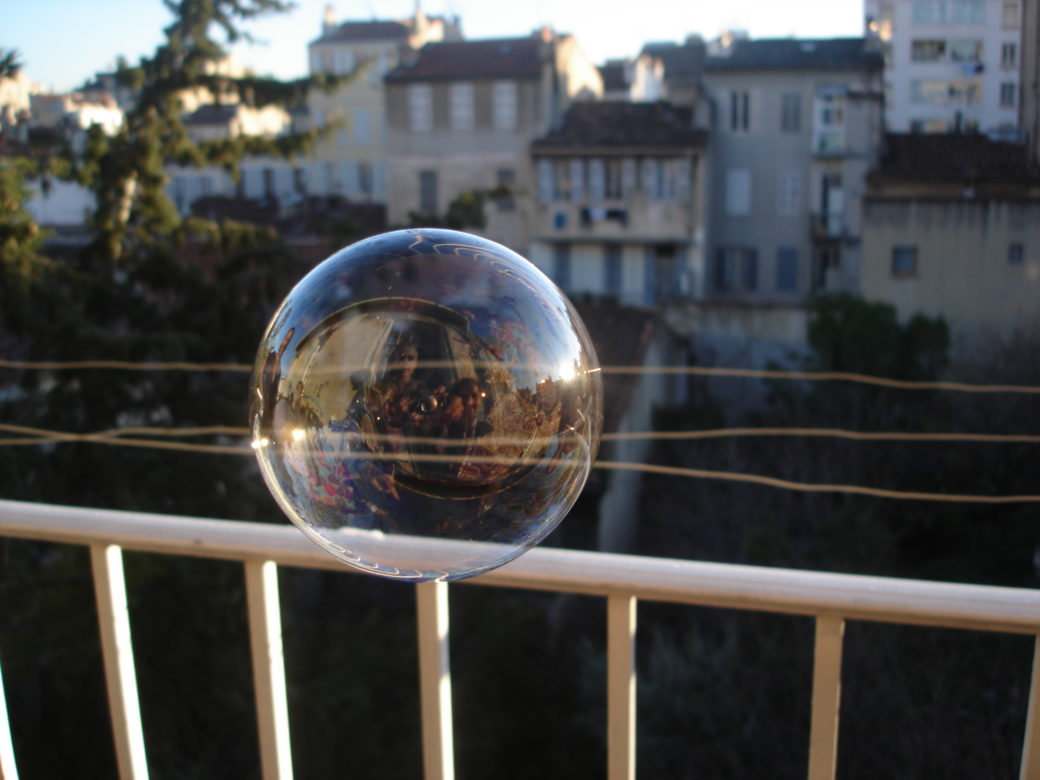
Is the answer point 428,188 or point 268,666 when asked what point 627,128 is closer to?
point 428,188

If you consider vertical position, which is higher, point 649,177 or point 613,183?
point 649,177

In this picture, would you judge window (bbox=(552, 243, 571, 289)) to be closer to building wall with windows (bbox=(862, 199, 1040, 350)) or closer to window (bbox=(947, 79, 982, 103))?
building wall with windows (bbox=(862, 199, 1040, 350))

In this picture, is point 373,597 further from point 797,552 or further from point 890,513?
point 890,513

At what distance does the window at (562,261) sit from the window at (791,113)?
6.06m

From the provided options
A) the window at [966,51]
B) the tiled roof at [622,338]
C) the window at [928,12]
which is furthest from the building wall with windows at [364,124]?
the window at [966,51]

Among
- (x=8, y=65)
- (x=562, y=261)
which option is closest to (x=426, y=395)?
(x=8, y=65)

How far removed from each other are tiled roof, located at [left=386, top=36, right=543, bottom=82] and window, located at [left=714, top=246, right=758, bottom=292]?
251 inches

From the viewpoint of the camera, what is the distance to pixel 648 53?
112 ft

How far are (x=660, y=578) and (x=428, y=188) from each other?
23.8 metres

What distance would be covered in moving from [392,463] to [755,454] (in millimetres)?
14531

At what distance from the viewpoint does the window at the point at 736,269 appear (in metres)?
24.5

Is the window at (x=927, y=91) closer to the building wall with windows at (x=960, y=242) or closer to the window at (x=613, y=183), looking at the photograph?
the building wall with windows at (x=960, y=242)

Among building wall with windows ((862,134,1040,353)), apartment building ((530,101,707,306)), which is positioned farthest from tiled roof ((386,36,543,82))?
building wall with windows ((862,134,1040,353))

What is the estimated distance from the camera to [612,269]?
2294 centimetres
